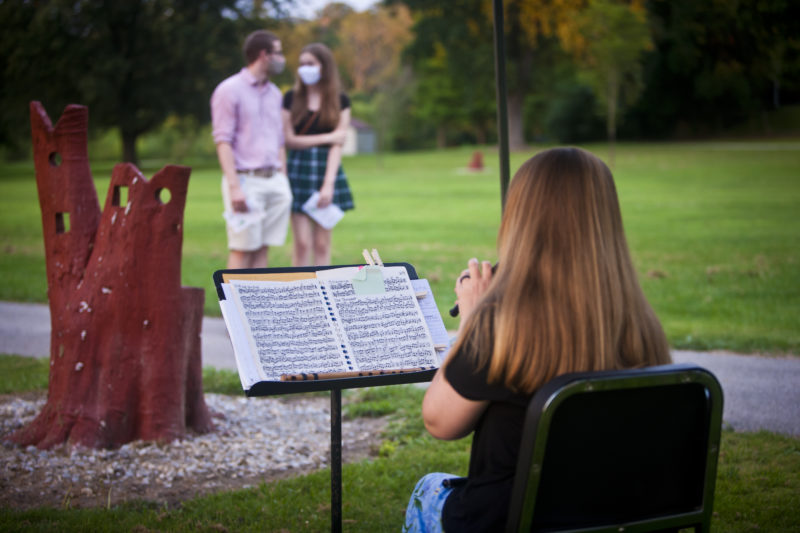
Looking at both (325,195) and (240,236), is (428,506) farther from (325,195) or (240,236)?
(325,195)

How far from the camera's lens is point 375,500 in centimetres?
390

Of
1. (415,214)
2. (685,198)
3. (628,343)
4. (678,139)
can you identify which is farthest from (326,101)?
(678,139)

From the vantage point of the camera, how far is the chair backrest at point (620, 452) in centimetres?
180

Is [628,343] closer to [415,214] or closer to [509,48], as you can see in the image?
[415,214]

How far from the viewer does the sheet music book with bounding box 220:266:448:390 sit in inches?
102

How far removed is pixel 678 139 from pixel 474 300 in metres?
52.1

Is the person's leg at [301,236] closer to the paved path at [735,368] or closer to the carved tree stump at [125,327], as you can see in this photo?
the paved path at [735,368]

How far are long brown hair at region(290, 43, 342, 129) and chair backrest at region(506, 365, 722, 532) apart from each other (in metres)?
5.49

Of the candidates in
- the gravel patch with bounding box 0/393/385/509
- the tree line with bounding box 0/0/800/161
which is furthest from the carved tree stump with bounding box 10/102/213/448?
the tree line with bounding box 0/0/800/161

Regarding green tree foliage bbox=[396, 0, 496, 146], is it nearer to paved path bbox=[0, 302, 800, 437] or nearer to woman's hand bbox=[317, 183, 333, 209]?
woman's hand bbox=[317, 183, 333, 209]

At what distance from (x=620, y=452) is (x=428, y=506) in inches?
25.2

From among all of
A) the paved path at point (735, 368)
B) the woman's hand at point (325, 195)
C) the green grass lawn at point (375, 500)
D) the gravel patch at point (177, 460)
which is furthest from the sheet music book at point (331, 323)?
the woman's hand at point (325, 195)

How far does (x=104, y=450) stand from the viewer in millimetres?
4391

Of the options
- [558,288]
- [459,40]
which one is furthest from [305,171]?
[459,40]
